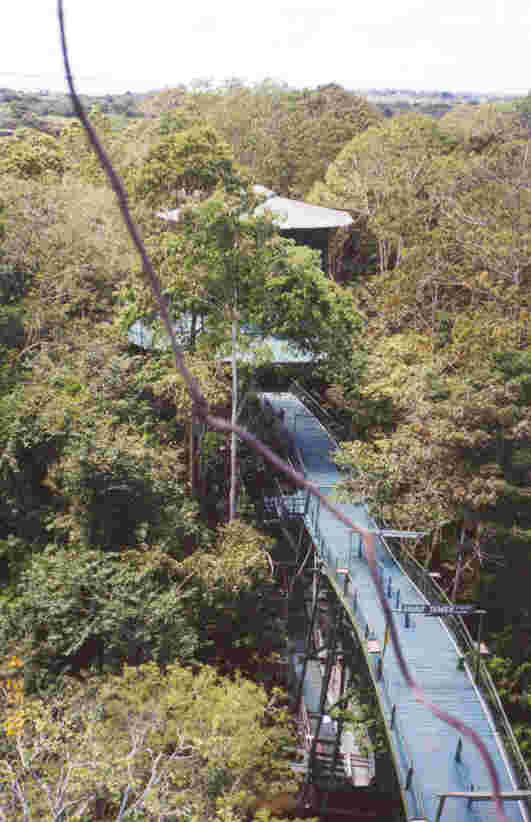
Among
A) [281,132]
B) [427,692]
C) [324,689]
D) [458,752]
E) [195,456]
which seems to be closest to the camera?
[458,752]

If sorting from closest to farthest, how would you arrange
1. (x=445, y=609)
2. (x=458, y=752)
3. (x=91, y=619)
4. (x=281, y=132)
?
1. (x=458, y=752)
2. (x=445, y=609)
3. (x=91, y=619)
4. (x=281, y=132)

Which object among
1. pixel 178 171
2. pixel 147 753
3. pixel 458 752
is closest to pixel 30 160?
pixel 178 171

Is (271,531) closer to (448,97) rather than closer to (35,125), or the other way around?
(35,125)

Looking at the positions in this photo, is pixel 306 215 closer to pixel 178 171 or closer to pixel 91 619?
pixel 178 171

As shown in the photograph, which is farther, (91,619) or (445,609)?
(91,619)

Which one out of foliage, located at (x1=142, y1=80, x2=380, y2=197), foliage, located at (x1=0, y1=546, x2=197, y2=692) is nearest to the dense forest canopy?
foliage, located at (x1=0, y1=546, x2=197, y2=692)

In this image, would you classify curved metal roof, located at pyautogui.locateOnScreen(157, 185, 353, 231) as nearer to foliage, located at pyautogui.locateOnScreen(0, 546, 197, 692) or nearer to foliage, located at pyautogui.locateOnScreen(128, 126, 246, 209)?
foliage, located at pyautogui.locateOnScreen(128, 126, 246, 209)

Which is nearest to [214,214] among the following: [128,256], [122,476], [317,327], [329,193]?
[317,327]
